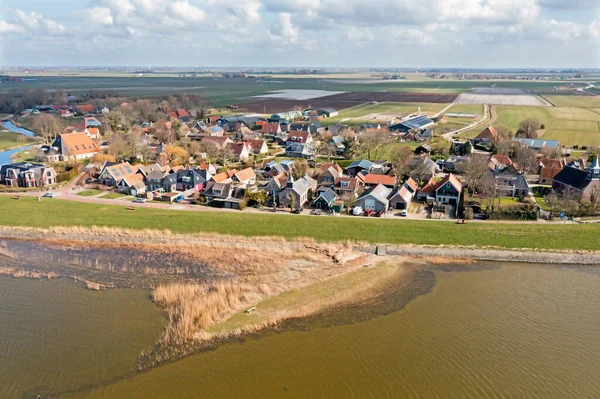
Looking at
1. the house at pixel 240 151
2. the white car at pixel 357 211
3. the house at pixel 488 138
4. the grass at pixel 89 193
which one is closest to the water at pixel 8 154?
the grass at pixel 89 193

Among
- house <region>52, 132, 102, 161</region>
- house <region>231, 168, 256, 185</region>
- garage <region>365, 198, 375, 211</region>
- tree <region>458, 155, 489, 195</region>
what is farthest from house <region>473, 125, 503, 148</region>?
house <region>52, 132, 102, 161</region>

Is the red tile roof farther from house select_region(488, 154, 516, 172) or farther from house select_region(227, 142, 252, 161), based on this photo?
house select_region(227, 142, 252, 161)

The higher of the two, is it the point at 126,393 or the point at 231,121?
the point at 231,121

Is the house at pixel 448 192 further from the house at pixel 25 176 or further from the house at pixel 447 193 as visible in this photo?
the house at pixel 25 176

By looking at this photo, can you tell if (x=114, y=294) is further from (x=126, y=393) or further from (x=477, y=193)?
(x=477, y=193)

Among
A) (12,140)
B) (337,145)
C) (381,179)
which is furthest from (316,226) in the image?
(12,140)

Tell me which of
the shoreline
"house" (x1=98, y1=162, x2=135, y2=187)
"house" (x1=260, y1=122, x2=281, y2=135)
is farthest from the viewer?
"house" (x1=260, y1=122, x2=281, y2=135)

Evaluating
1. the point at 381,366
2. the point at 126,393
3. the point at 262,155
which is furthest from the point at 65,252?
the point at 262,155

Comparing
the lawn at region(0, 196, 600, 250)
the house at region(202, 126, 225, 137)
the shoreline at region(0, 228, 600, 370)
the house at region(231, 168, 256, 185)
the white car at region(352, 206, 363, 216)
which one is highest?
the house at region(202, 126, 225, 137)
